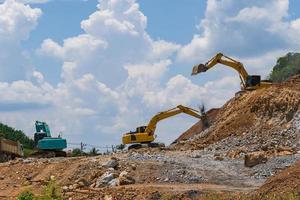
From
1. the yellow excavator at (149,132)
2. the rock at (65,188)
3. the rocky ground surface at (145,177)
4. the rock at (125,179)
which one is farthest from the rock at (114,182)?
the yellow excavator at (149,132)

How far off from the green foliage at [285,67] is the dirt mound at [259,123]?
23.5 metres

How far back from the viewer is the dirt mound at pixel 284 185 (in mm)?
18438

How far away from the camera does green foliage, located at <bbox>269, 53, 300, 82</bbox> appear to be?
2845 inches

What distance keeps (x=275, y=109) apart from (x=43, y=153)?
15.6 meters

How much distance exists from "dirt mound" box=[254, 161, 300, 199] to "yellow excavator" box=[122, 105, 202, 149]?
27.5 meters

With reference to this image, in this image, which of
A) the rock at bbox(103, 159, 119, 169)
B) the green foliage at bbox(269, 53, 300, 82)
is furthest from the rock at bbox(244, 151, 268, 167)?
the green foliage at bbox(269, 53, 300, 82)

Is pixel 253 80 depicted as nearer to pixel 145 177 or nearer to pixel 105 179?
pixel 145 177

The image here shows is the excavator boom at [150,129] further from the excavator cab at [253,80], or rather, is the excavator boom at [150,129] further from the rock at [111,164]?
the rock at [111,164]

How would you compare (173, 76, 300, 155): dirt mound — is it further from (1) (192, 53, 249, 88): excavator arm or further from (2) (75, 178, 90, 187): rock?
(2) (75, 178, 90, 187): rock

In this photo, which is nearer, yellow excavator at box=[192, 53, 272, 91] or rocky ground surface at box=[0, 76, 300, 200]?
rocky ground surface at box=[0, 76, 300, 200]

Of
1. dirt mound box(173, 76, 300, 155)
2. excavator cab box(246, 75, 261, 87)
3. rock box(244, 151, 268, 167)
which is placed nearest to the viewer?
rock box(244, 151, 268, 167)

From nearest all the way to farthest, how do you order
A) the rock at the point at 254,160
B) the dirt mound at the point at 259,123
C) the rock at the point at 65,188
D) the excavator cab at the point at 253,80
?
the rock at the point at 65,188 < the rock at the point at 254,160 < the dirt mound at the point at 259,123 < the excavator cab at the point at 253,80

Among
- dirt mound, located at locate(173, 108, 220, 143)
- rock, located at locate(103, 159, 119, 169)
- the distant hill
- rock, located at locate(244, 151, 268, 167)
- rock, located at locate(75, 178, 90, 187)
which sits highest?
the distant hill

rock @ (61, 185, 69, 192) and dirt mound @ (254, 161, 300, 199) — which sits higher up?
rock @ (61, 185, 69, 192)
